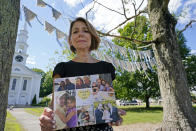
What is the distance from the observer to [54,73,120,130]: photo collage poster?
820mm

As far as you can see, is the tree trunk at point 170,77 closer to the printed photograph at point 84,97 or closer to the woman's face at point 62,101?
the printed photograph at point 84,97

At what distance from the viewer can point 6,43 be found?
1224mm

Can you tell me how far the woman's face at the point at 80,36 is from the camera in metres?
1.18

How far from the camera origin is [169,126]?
2934mm

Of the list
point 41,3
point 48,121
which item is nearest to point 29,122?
point 41,3

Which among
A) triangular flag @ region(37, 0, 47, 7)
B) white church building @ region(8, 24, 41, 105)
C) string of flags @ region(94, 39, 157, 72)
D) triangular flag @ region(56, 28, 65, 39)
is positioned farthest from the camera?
white church building @ region(8, 24, 41, 105)

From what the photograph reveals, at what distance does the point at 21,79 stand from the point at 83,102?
29012mm

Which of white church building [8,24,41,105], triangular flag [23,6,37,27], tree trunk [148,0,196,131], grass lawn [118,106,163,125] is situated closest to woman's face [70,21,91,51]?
triangular flag [23,6,37,27]

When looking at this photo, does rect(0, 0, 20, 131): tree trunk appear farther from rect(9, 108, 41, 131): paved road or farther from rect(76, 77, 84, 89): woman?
rect(9, 108, 41, 131): paved road

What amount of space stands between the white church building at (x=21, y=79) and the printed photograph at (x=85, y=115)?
27.7 m

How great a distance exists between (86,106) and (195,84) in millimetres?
17872

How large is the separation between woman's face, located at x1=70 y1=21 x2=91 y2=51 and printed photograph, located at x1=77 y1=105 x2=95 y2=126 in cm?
60

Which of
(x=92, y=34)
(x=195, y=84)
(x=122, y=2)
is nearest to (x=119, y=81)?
(x=195, y=84)

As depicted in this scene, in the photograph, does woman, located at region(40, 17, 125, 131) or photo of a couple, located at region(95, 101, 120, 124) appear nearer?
photo of a couple, located at region(95, 101, 120, 124)
